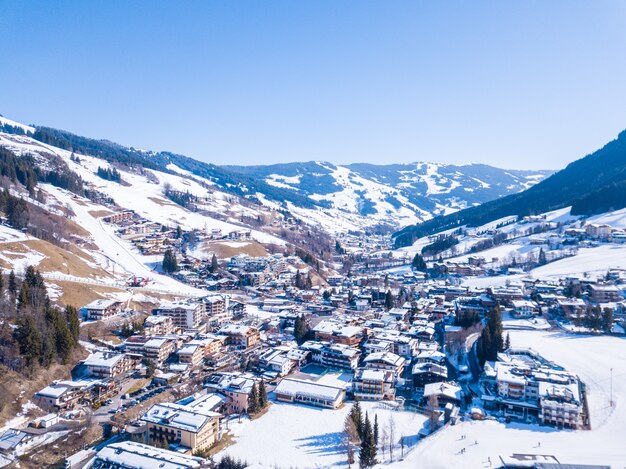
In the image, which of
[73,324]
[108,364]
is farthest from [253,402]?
[73,324]

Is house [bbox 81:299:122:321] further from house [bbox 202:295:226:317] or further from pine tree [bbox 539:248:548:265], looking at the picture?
pine tree [bbox 539:248:548:265]

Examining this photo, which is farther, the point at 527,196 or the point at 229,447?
the point at 527,196

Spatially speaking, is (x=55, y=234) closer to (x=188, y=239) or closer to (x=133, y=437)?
(x=188, y=239)

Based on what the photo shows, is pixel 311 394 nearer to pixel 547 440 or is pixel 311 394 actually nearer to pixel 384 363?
pixel 384 363

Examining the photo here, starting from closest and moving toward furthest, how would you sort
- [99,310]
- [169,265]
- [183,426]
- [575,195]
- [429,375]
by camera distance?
[183,426] < [429,375] < [99,310] < [169,265] < [575,195]

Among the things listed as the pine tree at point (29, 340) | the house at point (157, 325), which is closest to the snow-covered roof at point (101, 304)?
the house at point (157, 325)

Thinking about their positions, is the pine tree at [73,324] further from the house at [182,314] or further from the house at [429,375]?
the house at [429,375]

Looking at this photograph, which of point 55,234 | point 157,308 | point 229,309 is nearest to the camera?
point 157,308

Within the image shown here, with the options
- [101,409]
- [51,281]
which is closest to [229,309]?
[51,281]
